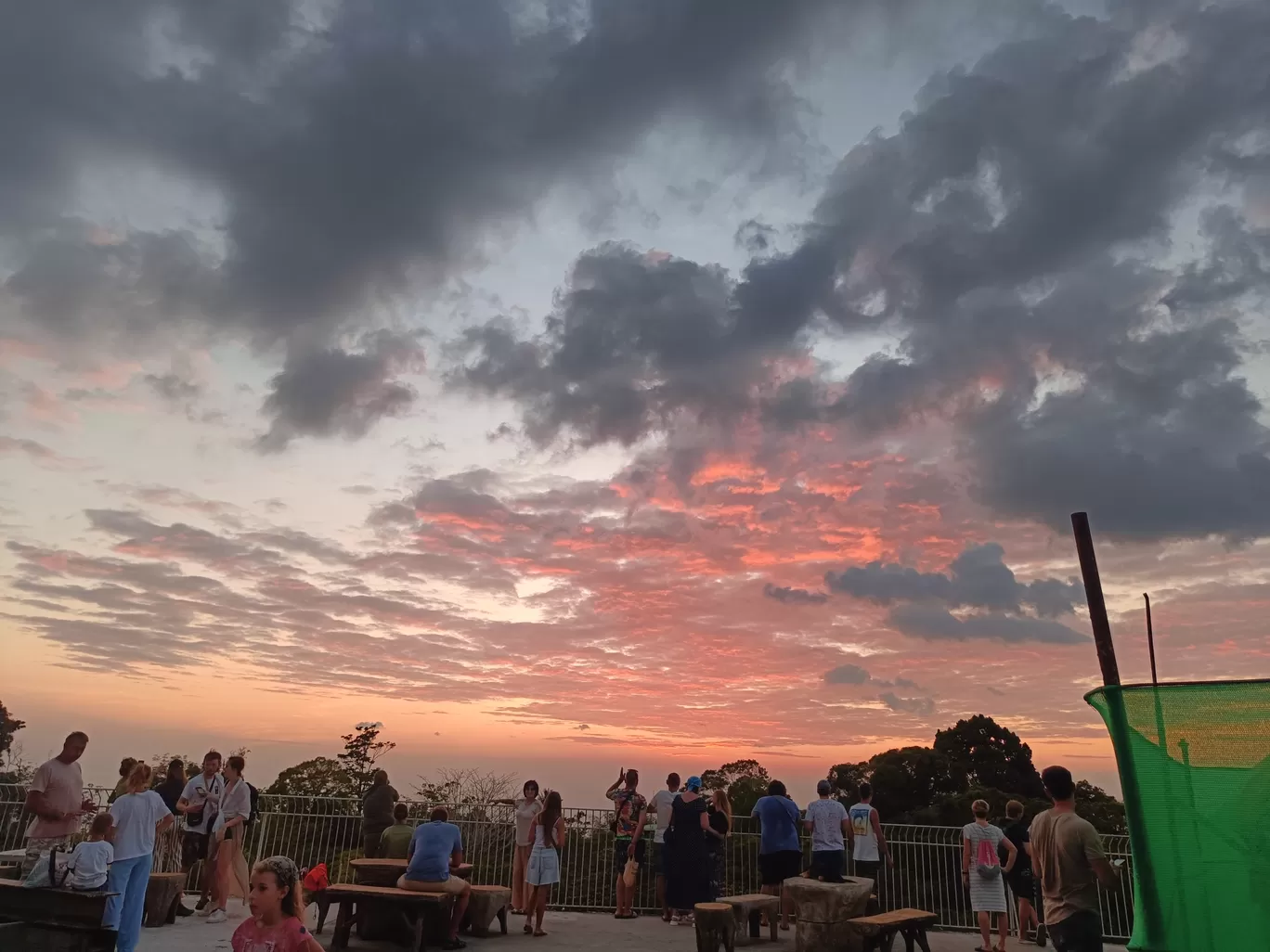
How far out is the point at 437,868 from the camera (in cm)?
1023

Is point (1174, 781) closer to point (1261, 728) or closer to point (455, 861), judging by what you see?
point (1261, 728)

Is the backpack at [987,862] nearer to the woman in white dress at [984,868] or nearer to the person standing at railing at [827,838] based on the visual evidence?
the woman in white dress at [984,868]

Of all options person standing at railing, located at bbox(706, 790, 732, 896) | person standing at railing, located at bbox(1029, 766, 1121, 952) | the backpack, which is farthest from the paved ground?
person standing at railing, located at bbox(1029, 766, 1121, 952)

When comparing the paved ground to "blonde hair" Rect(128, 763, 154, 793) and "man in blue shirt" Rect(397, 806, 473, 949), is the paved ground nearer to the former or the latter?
"man in blue shirt" Rect(397, 806, 473, 949)

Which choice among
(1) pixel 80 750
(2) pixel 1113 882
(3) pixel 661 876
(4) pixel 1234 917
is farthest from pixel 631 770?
(4) pixel 1234 917

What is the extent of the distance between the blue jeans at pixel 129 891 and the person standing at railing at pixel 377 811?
4608mm

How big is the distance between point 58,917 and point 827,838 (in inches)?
333

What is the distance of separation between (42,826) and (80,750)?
0.76 meters

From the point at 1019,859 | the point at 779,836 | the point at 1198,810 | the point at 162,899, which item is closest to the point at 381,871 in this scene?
the point at 162,899

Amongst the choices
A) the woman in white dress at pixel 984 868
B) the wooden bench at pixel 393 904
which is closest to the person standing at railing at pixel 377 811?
the wooden bench at pixel 393 904

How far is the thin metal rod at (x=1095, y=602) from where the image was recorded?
6047mm

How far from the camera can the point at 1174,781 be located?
18.2ft

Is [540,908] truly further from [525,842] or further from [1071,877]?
[1071,877]

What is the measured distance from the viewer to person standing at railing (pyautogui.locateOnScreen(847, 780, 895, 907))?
12734 mm
